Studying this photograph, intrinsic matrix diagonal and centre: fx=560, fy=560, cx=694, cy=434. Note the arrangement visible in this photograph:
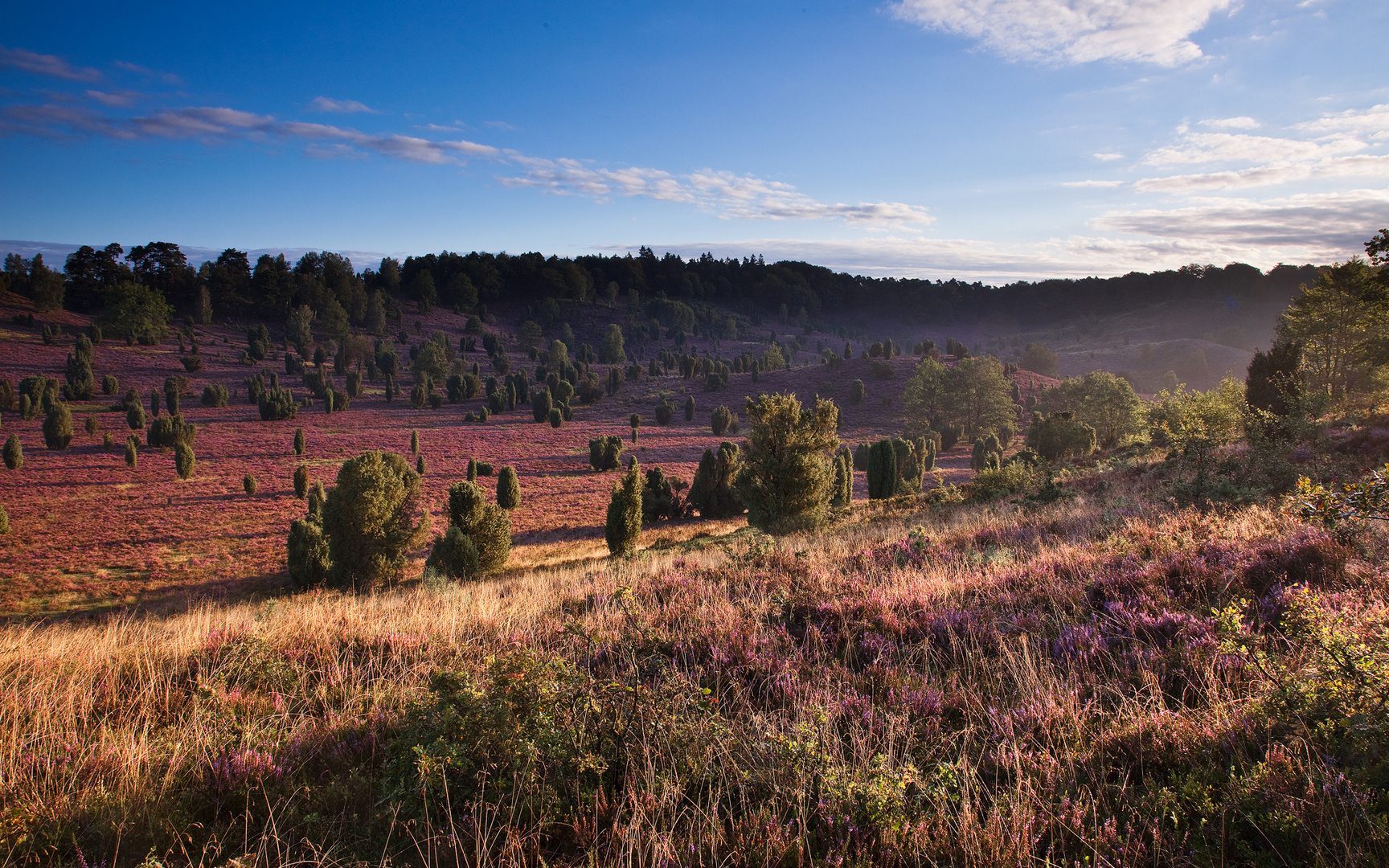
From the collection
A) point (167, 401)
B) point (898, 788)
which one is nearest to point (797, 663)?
point (898, 788)

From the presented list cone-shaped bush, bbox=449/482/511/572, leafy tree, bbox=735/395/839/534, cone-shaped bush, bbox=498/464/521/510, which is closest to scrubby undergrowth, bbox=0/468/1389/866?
cone-shaped bush, bbox=449/482/511/572

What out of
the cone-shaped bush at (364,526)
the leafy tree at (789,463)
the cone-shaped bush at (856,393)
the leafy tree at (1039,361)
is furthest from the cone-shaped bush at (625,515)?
the leafy tree at (1039,361)

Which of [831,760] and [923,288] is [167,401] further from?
[923,288]

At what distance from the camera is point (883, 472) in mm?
35656

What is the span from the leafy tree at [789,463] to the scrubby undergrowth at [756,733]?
16.6 m

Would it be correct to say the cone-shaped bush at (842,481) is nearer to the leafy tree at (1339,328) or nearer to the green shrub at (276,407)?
the leafy tree at (1339,328)

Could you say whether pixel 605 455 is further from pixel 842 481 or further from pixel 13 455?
pixel 13 455

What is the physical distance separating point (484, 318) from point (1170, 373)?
401 ft

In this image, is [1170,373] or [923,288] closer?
[1170,373]

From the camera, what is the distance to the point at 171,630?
218 inches

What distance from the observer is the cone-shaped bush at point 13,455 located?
38.2m

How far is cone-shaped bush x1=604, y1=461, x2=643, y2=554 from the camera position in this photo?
76.8ft

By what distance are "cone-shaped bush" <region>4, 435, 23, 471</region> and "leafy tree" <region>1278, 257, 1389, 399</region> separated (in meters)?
80.2

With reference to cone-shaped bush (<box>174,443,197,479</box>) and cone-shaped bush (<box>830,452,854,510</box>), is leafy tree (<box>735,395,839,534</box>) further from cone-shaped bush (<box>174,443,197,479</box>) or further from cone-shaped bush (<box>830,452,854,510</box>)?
cone-shaped bush (<box>174,443,197,479</box>)
